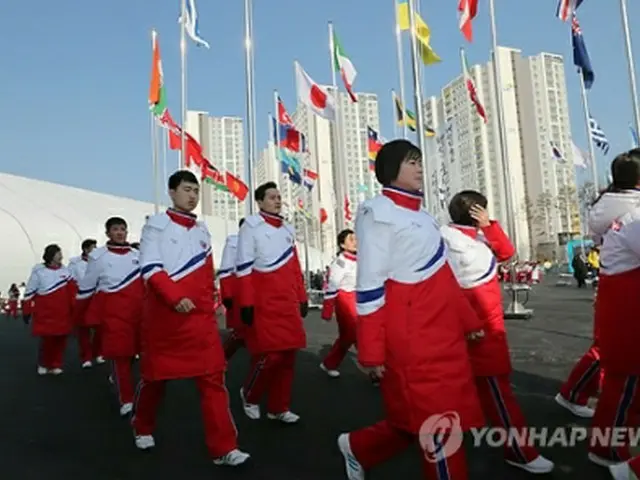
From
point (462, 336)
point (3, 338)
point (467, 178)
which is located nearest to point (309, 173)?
point (467, 178)

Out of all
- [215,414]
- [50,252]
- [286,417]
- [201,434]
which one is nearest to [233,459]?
[215,414]

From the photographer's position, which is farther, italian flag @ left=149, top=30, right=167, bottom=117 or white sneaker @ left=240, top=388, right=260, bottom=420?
italian flag @ left=149, top=30, right=167, bottom=117

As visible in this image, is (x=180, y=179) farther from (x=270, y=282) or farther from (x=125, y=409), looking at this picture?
(x=125, y=409)

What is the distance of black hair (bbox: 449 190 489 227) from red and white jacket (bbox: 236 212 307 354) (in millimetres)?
1597

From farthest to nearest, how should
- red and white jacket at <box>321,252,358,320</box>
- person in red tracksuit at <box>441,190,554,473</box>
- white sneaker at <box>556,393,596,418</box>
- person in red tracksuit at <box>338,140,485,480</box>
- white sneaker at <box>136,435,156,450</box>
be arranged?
red and white jacket at <box>321,252,358,320</box>, white sneaker at <box>556,393,596,418</box>, white sneaker at <box>136,435,156,450</box>, person in red tracksuit at <box>441,190,554,473</box>, person in red tracksuit at <box>338,140,485,480</box>

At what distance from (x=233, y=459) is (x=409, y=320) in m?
1.68

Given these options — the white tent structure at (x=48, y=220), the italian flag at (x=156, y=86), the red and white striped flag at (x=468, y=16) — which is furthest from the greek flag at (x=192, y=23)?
the white tent structure at (x=48, y=220)

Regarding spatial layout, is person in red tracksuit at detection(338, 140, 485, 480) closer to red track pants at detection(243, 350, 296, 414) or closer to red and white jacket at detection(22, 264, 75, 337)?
red track pants at detection(243, 350, 296, 414)

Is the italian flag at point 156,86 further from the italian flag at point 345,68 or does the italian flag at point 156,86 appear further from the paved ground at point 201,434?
the paved ground at point 201,434

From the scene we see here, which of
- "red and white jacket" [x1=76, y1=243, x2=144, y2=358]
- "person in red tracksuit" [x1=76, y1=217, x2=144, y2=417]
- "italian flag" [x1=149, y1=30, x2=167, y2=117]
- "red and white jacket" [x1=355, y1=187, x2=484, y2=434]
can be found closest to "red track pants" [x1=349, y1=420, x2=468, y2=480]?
"red and white jacket" [x1=355, y1=187, x2=484, y2=434]

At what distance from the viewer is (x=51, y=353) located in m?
8.55

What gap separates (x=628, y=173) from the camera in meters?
3.17

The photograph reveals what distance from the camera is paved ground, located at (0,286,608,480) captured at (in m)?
3.54

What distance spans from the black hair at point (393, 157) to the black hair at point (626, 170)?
118cm
